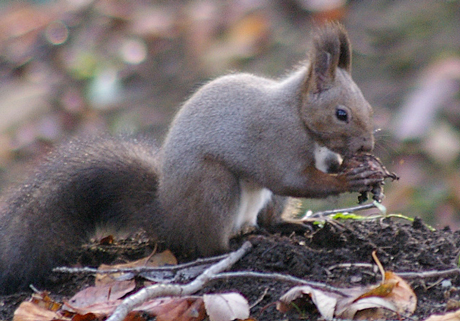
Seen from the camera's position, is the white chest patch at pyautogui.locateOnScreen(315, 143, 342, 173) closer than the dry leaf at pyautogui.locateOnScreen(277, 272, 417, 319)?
No

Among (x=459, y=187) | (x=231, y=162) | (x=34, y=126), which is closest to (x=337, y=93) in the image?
(x=231, y=162)

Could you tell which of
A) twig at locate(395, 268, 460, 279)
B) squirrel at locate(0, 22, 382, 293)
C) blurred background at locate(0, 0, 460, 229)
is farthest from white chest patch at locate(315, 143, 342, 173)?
blurred background at locate(0, 0, 460, 229)

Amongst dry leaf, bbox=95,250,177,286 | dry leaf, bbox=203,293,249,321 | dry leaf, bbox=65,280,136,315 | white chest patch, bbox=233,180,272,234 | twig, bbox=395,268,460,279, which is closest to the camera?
dry leaf, bbox=203,293,249,321

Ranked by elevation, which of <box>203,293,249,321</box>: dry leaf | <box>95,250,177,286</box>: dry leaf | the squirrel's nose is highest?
the squirrel's nose

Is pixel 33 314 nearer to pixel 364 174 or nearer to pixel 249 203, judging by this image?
pixel 249 203

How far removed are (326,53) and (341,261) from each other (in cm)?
72

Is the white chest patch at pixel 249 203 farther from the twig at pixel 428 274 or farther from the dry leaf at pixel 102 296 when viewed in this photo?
the twig at pixel 428 274

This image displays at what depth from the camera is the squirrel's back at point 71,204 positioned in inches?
99.3

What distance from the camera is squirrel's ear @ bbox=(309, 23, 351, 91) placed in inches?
103

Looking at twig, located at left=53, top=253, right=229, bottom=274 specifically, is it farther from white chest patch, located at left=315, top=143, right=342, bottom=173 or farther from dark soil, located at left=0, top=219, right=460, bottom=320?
white chest patch, located at left=315, top=143, right=342, bottom=173

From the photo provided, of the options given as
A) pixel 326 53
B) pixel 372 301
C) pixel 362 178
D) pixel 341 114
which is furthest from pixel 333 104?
pixel 372 301

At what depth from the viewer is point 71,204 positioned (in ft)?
8.77

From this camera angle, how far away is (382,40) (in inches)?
221

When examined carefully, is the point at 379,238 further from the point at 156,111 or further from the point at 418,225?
the point at 156,111
